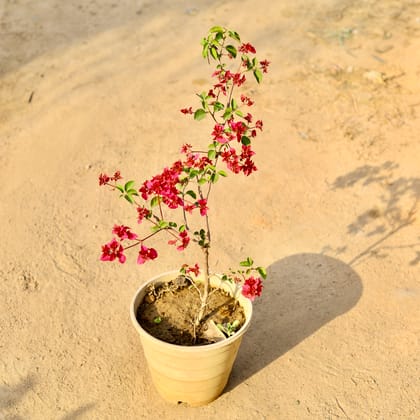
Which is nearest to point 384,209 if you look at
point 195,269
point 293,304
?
point 293,304

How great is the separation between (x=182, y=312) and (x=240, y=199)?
2018mm

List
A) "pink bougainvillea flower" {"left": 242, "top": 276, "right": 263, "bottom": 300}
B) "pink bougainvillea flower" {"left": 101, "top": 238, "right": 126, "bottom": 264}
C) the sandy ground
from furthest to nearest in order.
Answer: the sandy ground
"pink bougainvillea flower" {"left": 242, "top": 276, "right": 263, "bottom": 300}
"pink bougainvillea flower" {"left": 101, "top": 238, "right": 126, "bottom": 264}

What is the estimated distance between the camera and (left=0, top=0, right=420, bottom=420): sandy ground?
3939 millimetres

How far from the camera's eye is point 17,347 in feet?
13.7

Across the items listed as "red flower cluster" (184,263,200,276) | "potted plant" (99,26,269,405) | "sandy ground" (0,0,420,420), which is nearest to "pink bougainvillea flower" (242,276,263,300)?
"potted plant" (99,26,269,405)

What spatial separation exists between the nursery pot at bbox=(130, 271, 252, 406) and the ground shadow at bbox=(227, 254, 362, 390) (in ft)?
1.14

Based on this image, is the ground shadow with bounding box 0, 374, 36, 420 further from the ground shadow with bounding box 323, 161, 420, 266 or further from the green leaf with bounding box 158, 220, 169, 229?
the ground shadow with bounding box 323, 161, 420, 266

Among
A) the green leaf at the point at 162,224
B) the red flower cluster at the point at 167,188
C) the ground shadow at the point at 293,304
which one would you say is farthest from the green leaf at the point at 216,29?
the ground shadow at the point at 293,304

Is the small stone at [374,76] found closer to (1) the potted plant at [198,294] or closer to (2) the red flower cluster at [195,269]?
(1) the potted plant at [198,294]

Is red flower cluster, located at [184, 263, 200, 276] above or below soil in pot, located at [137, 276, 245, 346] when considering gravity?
above

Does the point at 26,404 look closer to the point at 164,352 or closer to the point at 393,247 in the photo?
the point at 164,352

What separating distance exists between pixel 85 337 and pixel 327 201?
260 cm

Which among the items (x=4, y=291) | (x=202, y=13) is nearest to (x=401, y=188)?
(x=4, y=291)

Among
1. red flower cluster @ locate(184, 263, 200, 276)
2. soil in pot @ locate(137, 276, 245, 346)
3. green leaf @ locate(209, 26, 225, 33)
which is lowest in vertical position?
soil in pot @ locate(137, 276, 245, 346)
